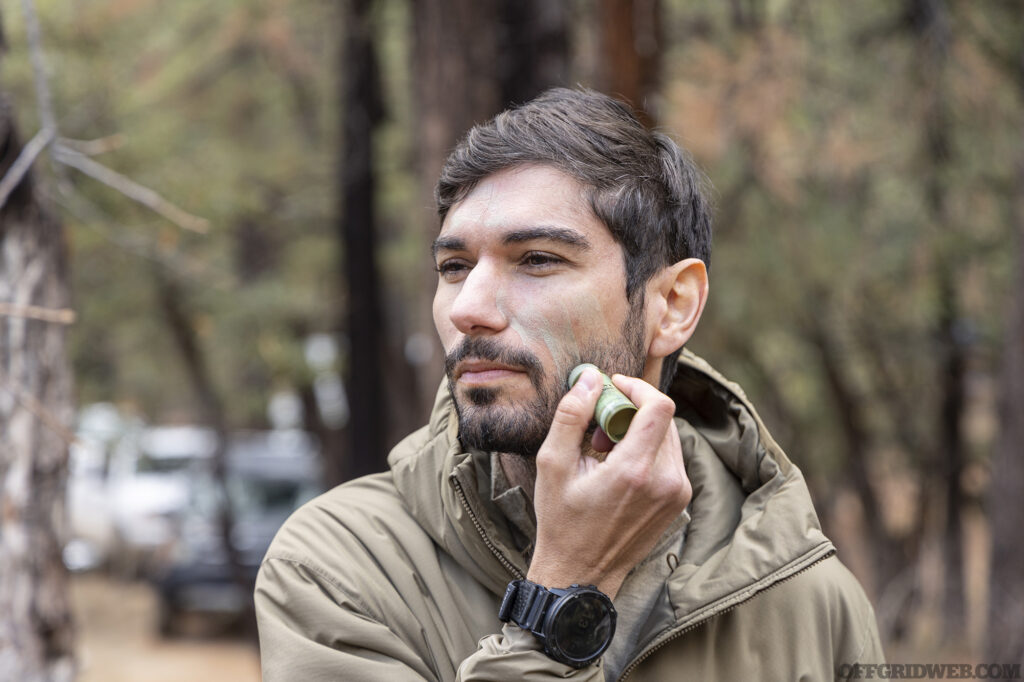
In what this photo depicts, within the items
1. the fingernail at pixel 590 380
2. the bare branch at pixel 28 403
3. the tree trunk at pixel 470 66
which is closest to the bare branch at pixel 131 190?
the bare branch at pixel 28 403

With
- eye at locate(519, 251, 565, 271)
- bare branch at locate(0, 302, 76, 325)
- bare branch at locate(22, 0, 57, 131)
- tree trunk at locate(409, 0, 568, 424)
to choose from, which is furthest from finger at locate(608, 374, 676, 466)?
tree trunk at locate(409, 0, 568, 424)

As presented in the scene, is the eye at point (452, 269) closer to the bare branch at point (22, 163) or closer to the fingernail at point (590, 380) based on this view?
the fingernail at point (590, 380)

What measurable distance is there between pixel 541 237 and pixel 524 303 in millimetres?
136

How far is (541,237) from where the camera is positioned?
88.8 inches

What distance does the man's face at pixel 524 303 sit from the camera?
221 cm

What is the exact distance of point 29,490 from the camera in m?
3.13

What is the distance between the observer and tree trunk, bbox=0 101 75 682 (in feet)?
10.1

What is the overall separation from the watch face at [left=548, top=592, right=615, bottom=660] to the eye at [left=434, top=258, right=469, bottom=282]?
2.45 feet

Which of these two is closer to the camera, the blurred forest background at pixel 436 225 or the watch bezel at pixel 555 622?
the watch bezel at pixel 555 622

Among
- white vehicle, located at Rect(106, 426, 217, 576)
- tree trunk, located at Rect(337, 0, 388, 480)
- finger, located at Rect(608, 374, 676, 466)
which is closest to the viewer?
finger, located at Rect(608, 374, 676, 466)

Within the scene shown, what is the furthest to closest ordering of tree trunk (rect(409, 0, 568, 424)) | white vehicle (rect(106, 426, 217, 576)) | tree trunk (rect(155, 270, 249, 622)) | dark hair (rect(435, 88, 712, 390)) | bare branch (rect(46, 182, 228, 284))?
1. white vehicle (rect(106, 426, 217, 576))
2. tree trunk (rect(155, 270, 249, 622))
3. tree trunk (rect(409, 0, 568, 424))
4. bare branch (rect(46, 182, 228, 284))
5. dark hair (rect(435, 88, 712, 390))

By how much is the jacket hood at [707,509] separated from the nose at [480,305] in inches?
8.3

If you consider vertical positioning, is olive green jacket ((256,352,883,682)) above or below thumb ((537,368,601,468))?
below

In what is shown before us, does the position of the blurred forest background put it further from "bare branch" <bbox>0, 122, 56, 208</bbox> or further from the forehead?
the forehead
